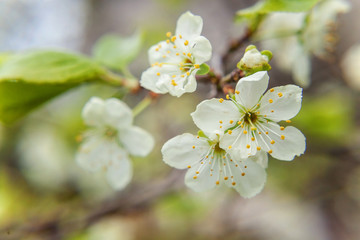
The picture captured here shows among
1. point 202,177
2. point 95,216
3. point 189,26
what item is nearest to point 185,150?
point 202,177

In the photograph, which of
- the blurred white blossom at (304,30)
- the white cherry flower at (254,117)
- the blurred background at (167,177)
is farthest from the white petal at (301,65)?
the white cherry flower at (254,117)

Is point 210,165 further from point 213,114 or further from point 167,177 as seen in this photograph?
point 167,177

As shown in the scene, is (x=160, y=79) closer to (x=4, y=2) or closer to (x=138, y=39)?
(x=138, y=39)

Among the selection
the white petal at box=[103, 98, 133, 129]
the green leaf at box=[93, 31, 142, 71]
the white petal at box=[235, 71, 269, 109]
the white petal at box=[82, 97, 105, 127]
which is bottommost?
the white petal at box=[235, 71, 269, 109]

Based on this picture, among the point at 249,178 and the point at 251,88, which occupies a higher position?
the point at 251,88

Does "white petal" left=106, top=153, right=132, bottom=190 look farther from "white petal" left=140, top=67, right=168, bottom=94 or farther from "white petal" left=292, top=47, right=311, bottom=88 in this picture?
"white petal" left=292, top=47, right=311, bottom=88

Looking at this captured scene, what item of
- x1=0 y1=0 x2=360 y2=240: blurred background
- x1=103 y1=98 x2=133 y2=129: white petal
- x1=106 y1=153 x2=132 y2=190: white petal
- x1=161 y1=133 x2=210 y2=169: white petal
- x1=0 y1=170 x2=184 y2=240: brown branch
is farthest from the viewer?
x1=0 y1=0 x2=360 y2=240: blurred background

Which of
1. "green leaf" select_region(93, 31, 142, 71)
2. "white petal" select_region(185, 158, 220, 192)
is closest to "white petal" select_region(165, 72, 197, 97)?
"white petal" select_region(185, 158, 220, 192)
